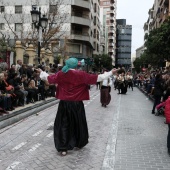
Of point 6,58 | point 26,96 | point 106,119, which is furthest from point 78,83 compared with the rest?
point 6,58

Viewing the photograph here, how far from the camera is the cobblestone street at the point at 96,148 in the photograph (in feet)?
19.0

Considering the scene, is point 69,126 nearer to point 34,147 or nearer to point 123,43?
point 34,147

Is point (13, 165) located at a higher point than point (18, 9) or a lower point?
lower

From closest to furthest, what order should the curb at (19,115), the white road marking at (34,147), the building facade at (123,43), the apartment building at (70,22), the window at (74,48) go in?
1. the white road marking at (34,147)
2. the curb at (19,115)
3. the apartment building at (70,22)
4. the window at (74,48)
5. the building facade at (123,43)

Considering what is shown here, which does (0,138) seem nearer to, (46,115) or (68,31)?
(46,115)

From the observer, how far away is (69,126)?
21.7ft

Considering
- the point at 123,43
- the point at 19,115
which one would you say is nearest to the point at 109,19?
the point at 123,43

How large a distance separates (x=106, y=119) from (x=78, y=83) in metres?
5.19

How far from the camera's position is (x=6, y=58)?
1983 centimetres

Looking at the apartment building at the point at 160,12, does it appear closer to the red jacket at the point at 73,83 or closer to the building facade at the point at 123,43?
the red jacket at the point at 73,83

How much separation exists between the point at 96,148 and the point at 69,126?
0.90 m

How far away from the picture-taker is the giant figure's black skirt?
21.4 feet

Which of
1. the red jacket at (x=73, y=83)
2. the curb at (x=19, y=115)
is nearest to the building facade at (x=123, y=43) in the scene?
the curb at (x=19, y=115)

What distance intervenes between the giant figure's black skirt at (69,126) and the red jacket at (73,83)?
0.48 ft
